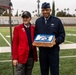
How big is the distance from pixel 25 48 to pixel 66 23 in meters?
55.1

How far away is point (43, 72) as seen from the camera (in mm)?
6180

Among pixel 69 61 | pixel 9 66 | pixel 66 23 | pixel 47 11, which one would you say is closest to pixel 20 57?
pixel 47 11

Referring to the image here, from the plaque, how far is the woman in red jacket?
19 cm

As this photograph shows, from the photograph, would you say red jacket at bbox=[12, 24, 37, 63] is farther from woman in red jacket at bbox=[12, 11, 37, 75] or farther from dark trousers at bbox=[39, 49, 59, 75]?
dark trousers at bbox=[39, 49, 59, 75]

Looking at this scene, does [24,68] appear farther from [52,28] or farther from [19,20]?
[19,20]

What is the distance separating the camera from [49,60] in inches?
236

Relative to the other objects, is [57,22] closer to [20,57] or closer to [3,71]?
[20,57]

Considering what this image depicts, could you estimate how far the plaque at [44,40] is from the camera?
5.69m

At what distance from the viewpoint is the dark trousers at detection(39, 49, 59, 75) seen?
592 cm

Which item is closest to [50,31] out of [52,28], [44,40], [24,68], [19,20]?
[52,28]

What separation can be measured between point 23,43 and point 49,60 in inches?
23.9

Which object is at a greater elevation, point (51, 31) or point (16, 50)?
point (51, 31)

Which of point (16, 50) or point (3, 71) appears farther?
point (3, 71)

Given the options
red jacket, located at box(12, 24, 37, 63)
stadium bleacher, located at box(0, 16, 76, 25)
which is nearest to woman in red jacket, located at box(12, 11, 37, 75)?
red jacket, located at box(12, 24, 37, 63)
